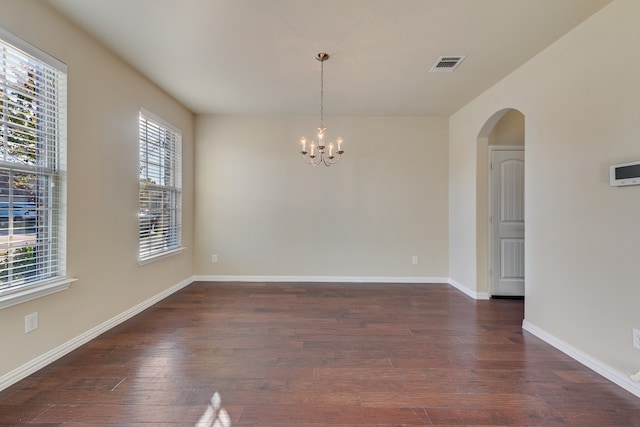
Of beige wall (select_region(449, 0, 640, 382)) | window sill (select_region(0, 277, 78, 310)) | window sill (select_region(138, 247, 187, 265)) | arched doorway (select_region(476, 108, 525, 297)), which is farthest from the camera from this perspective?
arched doorway (select_region(476, 108, 525, 297))

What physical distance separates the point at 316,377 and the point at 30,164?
2.60m

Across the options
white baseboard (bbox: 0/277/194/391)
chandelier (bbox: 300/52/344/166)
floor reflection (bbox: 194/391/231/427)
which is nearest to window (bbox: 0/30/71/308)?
white baseboard (bbox: 0/277/194/391)

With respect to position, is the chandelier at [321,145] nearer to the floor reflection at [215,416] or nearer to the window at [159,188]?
the window at [159,188]

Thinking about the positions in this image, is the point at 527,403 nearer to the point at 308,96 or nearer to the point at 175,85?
the point at 308,96

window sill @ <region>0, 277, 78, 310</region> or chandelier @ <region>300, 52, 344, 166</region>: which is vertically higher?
chandelier @ <region>300, 52, 344, 166</region>

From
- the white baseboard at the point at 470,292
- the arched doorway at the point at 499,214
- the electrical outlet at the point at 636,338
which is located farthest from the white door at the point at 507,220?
the electrical outlet at the point at 636,338

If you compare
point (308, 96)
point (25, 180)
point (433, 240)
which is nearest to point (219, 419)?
point (25, 180)

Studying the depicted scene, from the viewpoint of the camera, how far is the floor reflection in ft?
5.15

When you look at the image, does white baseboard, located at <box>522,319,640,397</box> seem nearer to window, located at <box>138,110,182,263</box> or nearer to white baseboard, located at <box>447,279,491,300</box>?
white baseboard, located at <box>447,279,491,300</box>

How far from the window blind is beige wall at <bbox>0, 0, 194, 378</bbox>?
8 cm

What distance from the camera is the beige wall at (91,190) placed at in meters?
1.97

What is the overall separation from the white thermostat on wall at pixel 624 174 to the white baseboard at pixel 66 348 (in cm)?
439

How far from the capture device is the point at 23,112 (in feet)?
6.36

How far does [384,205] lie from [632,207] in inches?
112
